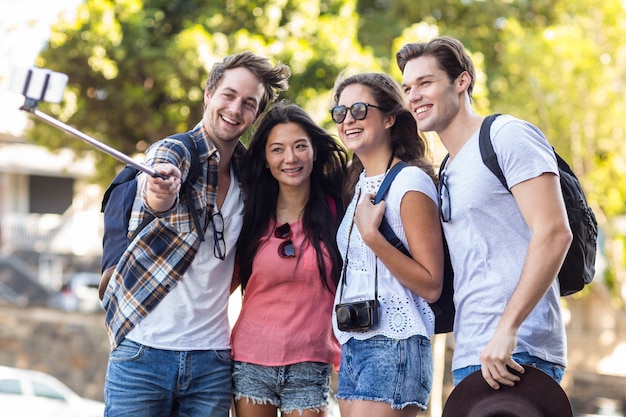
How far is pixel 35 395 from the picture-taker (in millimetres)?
14195

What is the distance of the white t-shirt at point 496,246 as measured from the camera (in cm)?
255

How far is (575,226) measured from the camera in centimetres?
268

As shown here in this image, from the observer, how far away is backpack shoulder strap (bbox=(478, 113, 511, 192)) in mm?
2590

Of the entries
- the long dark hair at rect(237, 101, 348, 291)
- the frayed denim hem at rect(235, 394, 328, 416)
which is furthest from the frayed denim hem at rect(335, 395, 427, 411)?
the long dark hair at rect(237, 101, 348, 291)

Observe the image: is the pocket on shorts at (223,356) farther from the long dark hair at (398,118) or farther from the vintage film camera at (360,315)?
the long dark hair at (398,118)

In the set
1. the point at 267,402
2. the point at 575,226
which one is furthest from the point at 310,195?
the point at 575,226

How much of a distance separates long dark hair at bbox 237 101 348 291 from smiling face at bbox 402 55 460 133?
67 cm

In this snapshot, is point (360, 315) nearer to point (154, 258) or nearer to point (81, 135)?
point (154, 258)

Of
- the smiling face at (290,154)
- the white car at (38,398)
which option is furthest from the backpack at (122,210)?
the white car at (38,398)

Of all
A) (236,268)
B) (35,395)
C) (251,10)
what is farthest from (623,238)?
(236,268)

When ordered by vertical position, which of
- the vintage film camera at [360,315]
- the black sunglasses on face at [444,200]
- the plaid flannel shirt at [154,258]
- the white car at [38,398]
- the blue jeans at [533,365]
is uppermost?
the black sunglasses on face at [444,200]

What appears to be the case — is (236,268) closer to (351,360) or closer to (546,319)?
(351,360)

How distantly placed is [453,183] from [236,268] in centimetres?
105

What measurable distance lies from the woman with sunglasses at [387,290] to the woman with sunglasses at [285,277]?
210 millimetres
